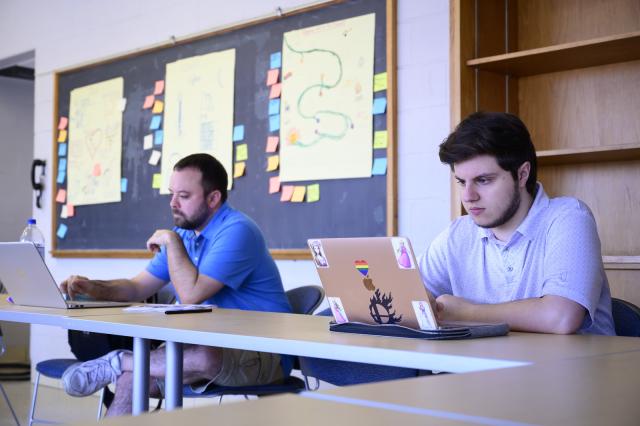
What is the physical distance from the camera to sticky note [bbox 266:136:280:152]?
13.3ft

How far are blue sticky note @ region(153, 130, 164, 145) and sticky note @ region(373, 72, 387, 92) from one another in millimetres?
1631

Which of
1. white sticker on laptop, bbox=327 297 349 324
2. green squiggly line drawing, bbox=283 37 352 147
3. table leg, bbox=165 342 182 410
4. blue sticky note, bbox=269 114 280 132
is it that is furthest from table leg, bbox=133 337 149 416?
blue sticky note, bbox=269 114 280 132

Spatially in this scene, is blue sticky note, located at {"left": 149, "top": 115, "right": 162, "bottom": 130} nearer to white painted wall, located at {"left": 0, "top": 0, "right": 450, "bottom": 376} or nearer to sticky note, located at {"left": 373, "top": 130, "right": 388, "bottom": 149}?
white painted wall, located at {"left": 0, "top": 0, "right": 450, "bottom": 376}

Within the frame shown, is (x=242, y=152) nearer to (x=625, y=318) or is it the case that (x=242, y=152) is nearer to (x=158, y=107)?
(x=158, y=107)

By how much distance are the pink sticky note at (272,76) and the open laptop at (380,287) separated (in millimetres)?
2344

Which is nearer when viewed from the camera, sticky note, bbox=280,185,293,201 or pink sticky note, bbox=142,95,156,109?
sticky note, bbox=280,185,293,201

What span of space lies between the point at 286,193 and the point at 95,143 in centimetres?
183

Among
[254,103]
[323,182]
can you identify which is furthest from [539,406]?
[254,103]

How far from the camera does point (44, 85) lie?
5.73m

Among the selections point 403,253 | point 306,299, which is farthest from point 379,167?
point 403,253

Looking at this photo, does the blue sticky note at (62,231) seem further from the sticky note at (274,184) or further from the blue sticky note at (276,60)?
the blue sticky note at (276,60)

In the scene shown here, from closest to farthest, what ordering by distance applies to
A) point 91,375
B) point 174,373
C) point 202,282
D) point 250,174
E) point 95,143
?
point 174,373
point 91,375
point 202,282
point 250,174
point 95,143

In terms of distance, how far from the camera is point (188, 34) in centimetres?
464

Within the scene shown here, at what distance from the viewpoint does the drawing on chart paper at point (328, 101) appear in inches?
145
